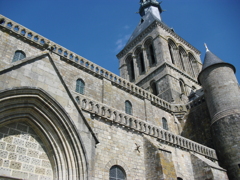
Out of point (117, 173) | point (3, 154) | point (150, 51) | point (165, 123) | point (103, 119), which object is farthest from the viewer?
point (150, 51)

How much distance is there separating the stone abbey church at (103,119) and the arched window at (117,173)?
40 mm

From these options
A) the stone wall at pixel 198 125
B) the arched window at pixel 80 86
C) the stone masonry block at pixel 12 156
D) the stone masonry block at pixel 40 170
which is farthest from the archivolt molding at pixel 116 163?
the stone wall at pixel 198 125

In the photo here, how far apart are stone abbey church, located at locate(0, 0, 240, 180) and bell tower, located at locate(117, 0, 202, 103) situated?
16 centimetres

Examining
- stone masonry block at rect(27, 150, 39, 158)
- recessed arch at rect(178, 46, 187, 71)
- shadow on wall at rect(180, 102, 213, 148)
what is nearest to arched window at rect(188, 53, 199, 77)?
recessed arch at rect(178, 46, 187, 71)

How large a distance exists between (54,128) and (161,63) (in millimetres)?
20012

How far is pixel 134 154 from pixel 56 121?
4559mm

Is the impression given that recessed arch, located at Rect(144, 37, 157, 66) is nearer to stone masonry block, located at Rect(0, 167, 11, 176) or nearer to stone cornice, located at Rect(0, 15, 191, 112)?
stone cornice, located at Rect(0, 15, 191, 112)

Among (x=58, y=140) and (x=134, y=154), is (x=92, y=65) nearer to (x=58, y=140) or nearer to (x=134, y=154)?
(x=134, y=154)

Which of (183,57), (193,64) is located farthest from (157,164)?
(193,64)

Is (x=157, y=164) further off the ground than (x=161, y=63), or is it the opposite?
(x=161, y=63)

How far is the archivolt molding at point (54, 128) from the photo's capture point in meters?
7.24

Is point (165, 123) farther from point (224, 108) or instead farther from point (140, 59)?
point (140, 59)

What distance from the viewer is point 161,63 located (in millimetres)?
26078

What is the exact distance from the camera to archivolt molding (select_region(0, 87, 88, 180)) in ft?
23.8
